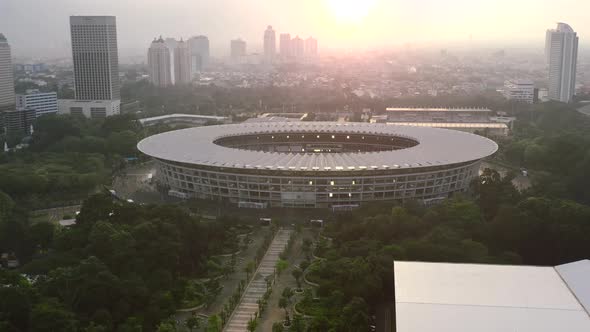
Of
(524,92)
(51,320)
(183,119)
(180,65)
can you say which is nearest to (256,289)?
(51,320)

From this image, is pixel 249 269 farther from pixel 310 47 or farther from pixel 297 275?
pixel 310 47

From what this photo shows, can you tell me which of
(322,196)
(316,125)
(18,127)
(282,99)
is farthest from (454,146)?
(282,99)

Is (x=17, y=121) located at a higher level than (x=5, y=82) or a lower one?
lower

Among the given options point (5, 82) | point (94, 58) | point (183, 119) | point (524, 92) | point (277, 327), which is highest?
point (94, 58)

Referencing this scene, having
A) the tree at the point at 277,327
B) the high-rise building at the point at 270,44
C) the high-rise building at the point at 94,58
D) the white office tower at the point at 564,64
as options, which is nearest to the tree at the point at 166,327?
the tree at the point at 277,327

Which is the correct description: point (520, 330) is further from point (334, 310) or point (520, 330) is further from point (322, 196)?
point (322, 196)
